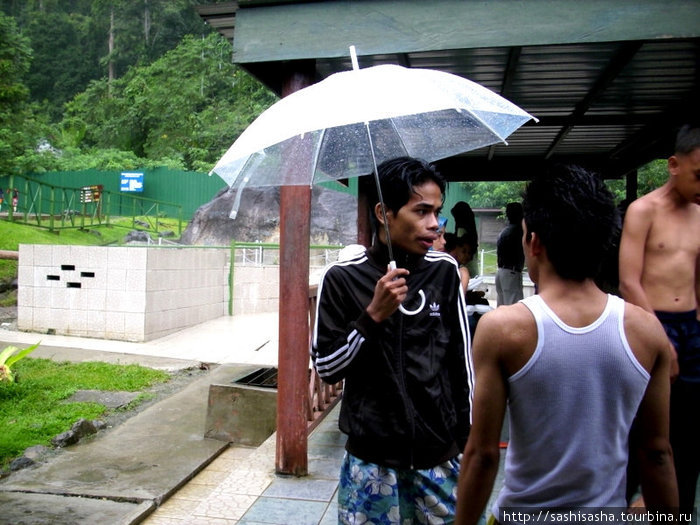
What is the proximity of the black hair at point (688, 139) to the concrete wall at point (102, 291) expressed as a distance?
10025 mm

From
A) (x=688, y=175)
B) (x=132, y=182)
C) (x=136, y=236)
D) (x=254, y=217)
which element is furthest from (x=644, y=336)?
(x=132, y=182)

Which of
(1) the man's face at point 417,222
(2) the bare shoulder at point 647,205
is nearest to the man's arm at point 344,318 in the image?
(1) the man's face at point 417,222

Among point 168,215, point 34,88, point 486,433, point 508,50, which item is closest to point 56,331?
point 508,50

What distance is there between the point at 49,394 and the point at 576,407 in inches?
306

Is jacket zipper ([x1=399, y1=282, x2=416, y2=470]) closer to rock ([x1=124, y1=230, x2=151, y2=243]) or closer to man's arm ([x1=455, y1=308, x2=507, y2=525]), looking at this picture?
man's arm ([x1=455, y1=308, x2=507, y2=525])

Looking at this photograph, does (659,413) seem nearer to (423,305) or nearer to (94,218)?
Result: (423,305)

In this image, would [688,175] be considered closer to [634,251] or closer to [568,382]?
[634,251]

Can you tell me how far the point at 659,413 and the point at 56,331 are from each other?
12271 mm

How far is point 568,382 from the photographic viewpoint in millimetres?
1544

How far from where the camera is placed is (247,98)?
132ft

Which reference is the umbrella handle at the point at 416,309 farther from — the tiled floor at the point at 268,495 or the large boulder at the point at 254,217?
the large boulder at the point at 254,217

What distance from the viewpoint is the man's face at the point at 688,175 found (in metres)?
2.69

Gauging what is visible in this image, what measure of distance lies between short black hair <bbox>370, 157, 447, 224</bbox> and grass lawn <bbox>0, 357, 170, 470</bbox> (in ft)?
16.8

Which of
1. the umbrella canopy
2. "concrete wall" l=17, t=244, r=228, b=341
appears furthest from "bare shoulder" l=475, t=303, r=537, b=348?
"concrete wall" l=17, t=244, r=228, b=341
